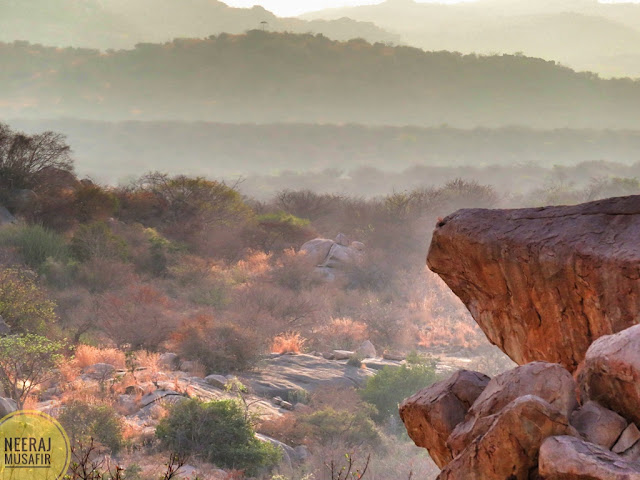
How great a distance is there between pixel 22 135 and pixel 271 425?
23452mm

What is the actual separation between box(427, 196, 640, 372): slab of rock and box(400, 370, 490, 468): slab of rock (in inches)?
24.5

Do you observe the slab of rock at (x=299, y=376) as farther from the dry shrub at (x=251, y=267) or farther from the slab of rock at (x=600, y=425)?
the slab of rock at (x=600, y=425)

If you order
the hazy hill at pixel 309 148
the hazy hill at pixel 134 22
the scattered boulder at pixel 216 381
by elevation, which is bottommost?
the hazy hill at pixel 309 148

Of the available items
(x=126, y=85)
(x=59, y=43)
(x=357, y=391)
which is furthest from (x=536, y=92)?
(x=357, y=391)

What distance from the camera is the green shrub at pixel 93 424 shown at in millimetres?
11977

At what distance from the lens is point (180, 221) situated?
35.2 meters

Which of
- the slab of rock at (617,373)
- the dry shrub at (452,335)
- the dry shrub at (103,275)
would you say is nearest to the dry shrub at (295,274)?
the dry shrub at (452,335)

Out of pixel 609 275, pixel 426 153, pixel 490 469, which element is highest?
pixel 609 275

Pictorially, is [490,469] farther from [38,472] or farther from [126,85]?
[126,85]

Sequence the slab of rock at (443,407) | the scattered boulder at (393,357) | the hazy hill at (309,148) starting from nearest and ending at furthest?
the slab of rock at (443,407)
the scattered boulder at (393,357)
the hazy hill at (309,148)

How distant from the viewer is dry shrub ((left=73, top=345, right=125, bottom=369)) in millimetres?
16891

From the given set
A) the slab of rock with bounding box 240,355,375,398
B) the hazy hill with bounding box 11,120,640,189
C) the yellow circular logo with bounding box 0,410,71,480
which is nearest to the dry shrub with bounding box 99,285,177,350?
the slab of rock with bounding box 240,355,375,398

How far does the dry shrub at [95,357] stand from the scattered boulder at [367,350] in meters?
7.28

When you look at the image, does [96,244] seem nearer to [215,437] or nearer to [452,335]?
[452,335]
